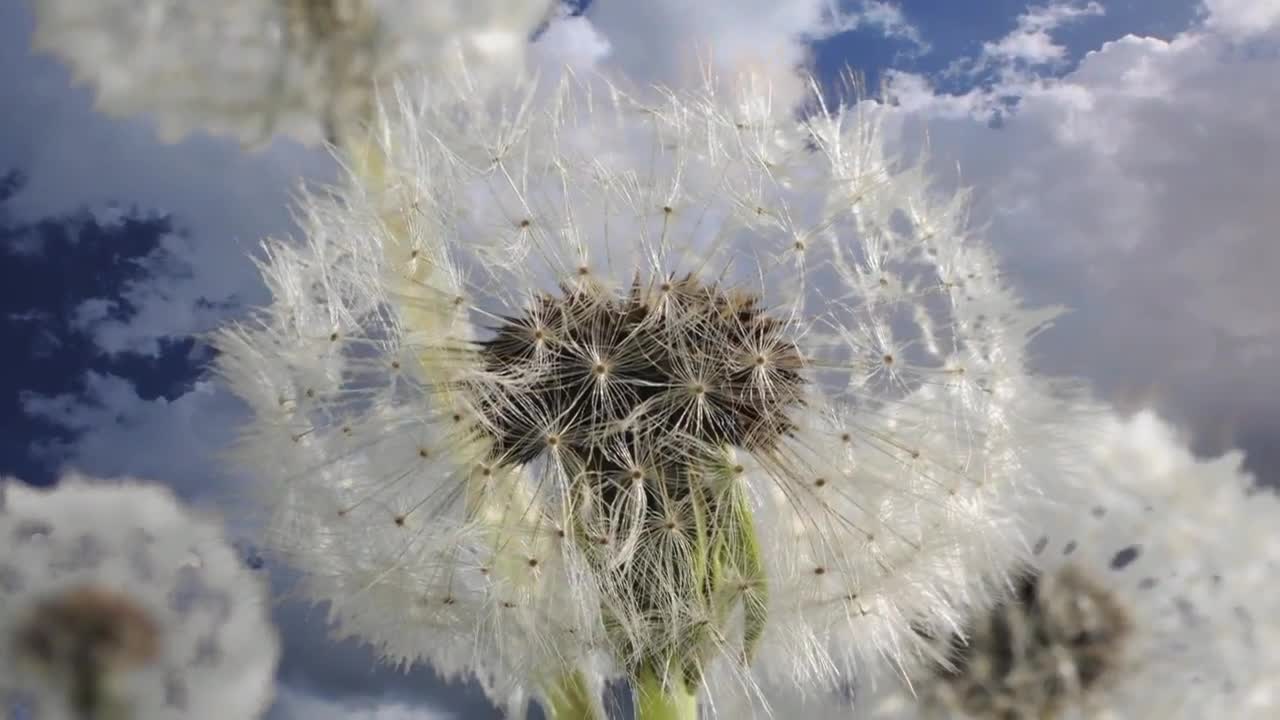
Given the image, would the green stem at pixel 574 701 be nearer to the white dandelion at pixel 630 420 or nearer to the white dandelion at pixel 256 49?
the white dandelion at pixel 630 420

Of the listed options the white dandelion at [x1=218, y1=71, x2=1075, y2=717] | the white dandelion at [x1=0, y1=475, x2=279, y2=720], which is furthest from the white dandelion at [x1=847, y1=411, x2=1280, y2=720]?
the white dandelion at [x1=0, y1=475, x2=279, y2=720]

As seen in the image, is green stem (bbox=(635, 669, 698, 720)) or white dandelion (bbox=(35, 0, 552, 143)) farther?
white dandelion (bbox=(35, 0, 552, 143))

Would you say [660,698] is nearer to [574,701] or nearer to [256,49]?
[574,701]

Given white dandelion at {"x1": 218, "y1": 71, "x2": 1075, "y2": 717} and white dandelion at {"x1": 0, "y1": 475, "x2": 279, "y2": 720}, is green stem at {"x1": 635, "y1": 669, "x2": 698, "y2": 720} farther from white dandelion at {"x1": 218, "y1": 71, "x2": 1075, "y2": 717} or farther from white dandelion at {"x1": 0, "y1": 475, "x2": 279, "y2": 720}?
white dandelion at {"x1": 0, "y1": 475, "x2": 279, "y2": 720}

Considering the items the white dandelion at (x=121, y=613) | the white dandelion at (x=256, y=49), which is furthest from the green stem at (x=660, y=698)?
the white dandelion at (x=256, y=49)

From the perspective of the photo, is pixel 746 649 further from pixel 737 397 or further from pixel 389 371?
pixel 389 371

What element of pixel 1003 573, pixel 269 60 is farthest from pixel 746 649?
pixel 269 60

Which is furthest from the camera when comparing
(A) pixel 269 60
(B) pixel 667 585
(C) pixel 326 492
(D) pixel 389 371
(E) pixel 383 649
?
(A) pixel 269 60
